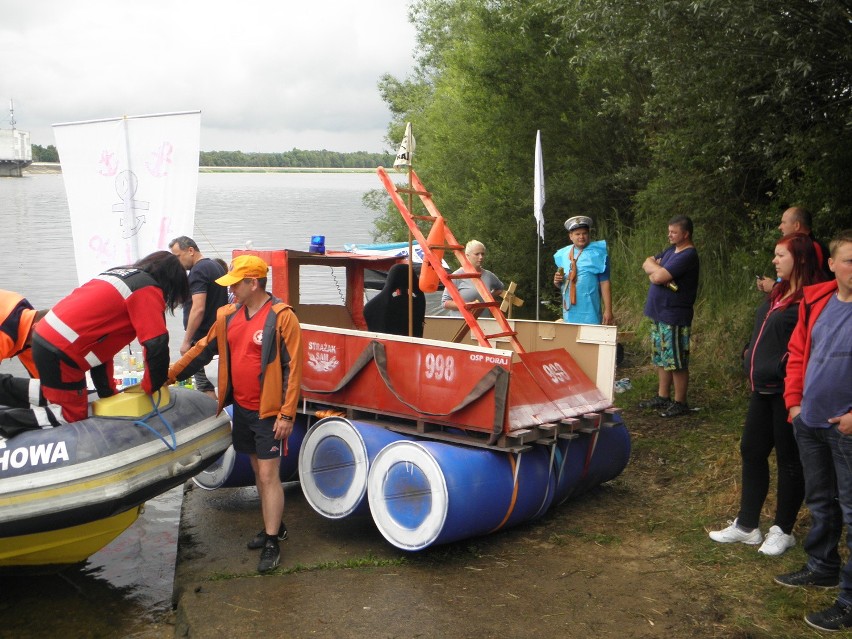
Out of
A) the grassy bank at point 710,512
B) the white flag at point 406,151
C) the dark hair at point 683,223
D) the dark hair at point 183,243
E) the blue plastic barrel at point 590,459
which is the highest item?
the white flag at point 406,151

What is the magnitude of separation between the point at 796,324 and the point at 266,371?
319 centimetres

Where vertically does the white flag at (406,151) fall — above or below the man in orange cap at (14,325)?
above

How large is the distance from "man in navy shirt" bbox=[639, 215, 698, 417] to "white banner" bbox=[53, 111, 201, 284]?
15.3 feet

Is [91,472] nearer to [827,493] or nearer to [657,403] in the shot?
[827,493]

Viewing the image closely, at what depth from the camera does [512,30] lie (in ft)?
53.8

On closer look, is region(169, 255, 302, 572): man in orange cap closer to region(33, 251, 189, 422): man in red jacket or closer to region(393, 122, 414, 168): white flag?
region(33, 251, 189, 422): man in red jacket

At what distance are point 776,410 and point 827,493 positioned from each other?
66 cm

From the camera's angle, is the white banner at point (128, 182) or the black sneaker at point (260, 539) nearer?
the black sneaker at point (260, 539)

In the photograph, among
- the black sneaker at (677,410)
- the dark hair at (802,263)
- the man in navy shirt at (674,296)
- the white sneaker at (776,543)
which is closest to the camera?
the dark hair at (802,263)

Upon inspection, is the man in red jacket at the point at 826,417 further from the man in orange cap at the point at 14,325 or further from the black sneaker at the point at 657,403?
the man in orange cap at the point at 14,325

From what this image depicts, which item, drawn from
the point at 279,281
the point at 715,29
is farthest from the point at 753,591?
the point at 715,29

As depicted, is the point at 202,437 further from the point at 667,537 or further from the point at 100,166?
the point at 100,166

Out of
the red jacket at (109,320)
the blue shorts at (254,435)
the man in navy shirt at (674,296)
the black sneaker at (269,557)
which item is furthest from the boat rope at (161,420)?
the man in navy shirt at (674,296)

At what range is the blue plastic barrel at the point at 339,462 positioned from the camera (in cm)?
598
